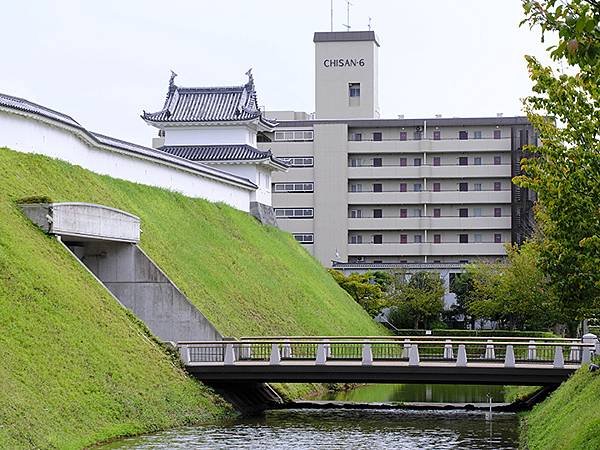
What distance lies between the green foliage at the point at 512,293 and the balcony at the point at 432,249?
986 cm

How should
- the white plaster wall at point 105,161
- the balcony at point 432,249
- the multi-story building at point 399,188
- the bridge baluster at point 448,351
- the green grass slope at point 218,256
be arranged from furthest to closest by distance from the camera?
the balcony at point 432,249, the multi-story building at point 399,188, the green grass slope at point 218,256, the white plaster wall at point 105,161, the bridge baluster at point 448,351

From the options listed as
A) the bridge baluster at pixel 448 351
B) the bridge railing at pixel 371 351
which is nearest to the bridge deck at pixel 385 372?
the bridge railing at pixel 371 351

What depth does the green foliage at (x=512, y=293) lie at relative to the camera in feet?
199

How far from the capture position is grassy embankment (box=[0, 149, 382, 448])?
2494cm

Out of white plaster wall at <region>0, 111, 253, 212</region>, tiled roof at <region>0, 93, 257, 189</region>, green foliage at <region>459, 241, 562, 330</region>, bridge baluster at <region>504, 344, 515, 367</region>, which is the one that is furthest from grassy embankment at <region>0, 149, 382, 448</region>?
green foliage at <region>459, 241, 562, 330</region>

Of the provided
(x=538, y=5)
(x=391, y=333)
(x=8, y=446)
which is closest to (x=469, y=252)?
(x=391, y=333)

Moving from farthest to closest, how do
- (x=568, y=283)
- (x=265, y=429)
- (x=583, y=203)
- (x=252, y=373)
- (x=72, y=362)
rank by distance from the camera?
1. (x=252, y=373)
2. (x=265, y=429)
3. (x=72, y=362)
4. (x=568, y=283)
5. (x=583, y=203)

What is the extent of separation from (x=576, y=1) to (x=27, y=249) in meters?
22.4

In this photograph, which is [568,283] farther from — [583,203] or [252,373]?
[252,373]

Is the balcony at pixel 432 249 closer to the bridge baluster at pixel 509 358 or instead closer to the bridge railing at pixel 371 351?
the bridge railing at pixel 371 351

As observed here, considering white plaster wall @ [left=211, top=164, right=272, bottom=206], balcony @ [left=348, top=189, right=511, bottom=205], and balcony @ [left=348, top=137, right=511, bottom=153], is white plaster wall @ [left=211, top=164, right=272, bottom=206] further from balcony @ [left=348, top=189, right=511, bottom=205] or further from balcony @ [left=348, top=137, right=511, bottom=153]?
balcony @ [left=348, top=137, right=511, bottom=153]

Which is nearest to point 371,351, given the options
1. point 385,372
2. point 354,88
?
point 385,372

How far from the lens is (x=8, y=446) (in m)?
21.1

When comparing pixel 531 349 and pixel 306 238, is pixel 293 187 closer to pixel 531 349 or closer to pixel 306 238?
pixel 306 238
